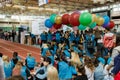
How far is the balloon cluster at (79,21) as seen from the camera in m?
10.1

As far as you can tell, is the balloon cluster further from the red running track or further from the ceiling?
the ceiling

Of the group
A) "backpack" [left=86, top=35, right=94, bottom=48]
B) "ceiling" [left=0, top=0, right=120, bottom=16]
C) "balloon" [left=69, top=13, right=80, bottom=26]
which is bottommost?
"backpack" [left=86, top=35, right=94, bottom=48]

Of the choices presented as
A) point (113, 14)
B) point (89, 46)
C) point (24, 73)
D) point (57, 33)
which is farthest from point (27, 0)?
point (24, 73)

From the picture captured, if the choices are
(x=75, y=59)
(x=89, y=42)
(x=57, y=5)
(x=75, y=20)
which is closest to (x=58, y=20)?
(x=75, y=20)

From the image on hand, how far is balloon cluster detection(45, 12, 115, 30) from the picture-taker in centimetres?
1015

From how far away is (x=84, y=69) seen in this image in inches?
193

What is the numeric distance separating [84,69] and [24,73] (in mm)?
1594

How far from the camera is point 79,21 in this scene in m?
10.4

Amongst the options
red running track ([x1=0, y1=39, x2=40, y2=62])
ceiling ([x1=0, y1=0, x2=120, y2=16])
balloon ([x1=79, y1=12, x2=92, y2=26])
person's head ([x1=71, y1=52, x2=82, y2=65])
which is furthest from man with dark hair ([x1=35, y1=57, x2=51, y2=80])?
ceiling ([x1=0, y1=0, x2=120, y2=16])

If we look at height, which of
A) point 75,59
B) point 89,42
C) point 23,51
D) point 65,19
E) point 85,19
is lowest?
point 23,51

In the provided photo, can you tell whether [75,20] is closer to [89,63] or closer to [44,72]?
[44,72]

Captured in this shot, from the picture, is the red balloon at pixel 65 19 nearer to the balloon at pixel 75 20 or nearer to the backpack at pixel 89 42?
the balloon at pixel 75 20

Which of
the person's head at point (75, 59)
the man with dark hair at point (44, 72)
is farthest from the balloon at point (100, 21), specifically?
the man with dark hair at point (44, 72)

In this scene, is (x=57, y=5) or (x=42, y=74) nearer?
(x=42, y=74)
